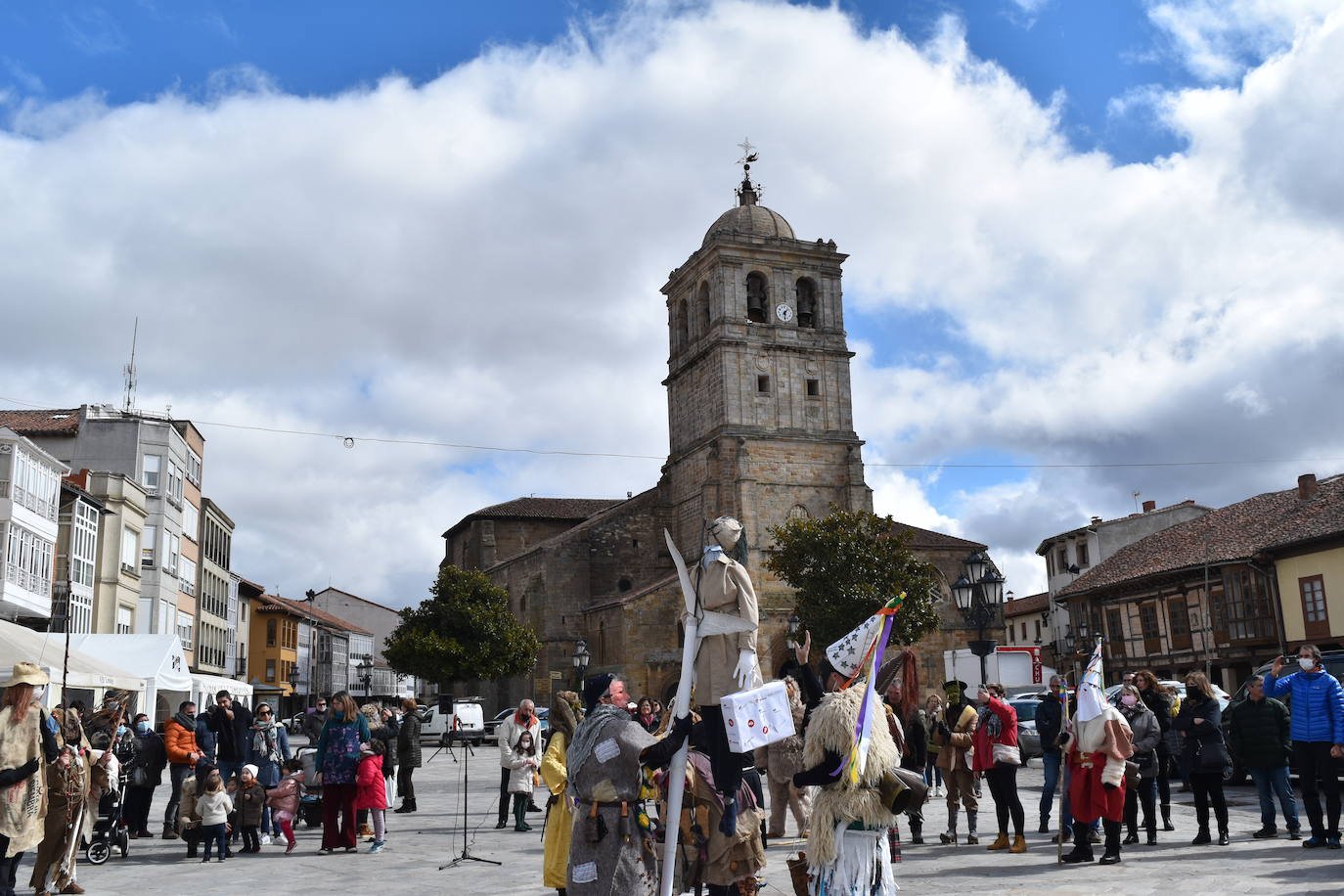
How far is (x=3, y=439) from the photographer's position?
27.7 metres

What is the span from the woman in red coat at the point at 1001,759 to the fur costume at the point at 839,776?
4.98 metres

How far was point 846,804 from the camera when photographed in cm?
596

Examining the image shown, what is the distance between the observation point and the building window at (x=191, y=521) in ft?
154

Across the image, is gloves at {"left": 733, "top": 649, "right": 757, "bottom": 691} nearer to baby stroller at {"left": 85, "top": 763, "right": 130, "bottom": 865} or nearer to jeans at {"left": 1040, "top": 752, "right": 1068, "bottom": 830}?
jeans at {"left": 1040, "top": 752, "right": 1068, "bottom": 830}

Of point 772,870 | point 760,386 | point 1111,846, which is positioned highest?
point 760,386

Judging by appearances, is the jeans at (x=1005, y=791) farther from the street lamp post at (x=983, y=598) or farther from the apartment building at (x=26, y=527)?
the apartment building at (x=26, y=527)

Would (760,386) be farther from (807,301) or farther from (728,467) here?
(807,301)

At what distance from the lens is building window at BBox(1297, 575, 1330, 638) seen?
31359 millimetres

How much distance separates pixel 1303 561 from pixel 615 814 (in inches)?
1258

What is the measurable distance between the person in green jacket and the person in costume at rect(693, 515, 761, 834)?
684 cm

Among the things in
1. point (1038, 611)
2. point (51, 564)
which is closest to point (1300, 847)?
point (51, 564)

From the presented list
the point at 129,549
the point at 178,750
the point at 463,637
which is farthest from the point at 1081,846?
the point at 463,637

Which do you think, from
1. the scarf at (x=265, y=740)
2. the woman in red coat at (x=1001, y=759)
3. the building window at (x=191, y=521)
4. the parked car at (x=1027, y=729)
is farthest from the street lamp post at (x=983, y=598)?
the building window at (x=191, y=521)

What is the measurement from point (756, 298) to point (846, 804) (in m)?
43.7
